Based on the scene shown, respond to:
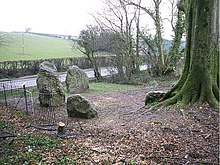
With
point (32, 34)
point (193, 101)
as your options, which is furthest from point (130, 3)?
point (32, 34)

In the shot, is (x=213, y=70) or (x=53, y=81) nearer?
(x=213, y=70)

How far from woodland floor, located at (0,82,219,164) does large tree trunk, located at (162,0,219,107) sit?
37 centimetres

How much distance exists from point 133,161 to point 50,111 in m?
5.56

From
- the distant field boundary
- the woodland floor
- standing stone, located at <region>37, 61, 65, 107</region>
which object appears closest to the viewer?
the woodland floor

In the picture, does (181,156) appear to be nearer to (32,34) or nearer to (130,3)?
(130,3)

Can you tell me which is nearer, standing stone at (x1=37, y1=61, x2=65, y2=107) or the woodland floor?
the woodland floor

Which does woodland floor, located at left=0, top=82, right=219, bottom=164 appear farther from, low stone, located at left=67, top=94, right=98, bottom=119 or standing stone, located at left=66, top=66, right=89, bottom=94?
standing stone, located at left=66, top=66, right=89, bottom=94

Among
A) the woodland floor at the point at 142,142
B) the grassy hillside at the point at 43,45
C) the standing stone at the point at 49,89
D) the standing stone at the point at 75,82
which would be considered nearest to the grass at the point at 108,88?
the standing stone at the point at 75,82

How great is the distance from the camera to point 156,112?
591cm

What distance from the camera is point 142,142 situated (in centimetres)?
429

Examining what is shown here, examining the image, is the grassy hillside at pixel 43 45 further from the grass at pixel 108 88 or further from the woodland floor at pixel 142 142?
the woodland floor at pixel 142 142

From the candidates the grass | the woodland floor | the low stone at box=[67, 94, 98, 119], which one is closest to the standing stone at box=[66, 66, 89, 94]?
the grass

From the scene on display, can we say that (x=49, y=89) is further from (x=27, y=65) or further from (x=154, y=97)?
(x=27, y=65)

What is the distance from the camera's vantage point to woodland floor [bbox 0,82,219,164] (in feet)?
11.8
